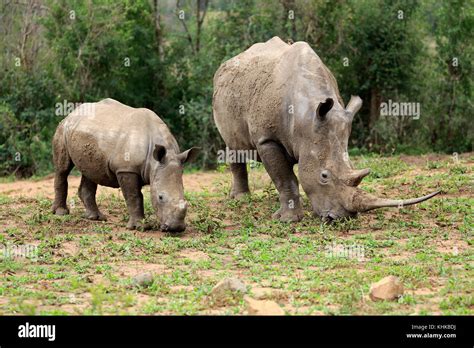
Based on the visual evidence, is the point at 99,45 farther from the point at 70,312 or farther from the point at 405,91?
the point at 70,312

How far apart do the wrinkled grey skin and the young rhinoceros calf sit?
1.40m

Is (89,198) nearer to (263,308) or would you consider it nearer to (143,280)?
(143,280)

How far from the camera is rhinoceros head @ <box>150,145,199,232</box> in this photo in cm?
1155

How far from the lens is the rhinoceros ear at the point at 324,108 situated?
11.7m

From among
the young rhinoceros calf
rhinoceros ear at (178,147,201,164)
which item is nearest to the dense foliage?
the young rhinoceros calf

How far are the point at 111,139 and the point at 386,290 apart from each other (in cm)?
562

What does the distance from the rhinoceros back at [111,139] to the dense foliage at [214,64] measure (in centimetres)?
931

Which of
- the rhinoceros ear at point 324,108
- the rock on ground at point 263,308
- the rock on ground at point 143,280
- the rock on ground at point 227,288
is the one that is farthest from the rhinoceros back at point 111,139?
the rock on ground at point 263,308

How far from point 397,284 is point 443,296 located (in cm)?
50

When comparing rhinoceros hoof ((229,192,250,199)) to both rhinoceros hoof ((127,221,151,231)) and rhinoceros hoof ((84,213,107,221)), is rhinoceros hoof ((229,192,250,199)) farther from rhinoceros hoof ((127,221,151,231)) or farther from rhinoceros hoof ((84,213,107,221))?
rhinoceros hoof ((127,221,151,231))

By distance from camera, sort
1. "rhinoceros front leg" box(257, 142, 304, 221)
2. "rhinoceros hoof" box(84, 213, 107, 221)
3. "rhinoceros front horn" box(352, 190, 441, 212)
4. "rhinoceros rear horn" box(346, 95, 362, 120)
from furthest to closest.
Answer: "rhinoceros hoof" box(84, 213, 107, 221)
"rhinoceros front leg" box(257, 142, 304, 221)
"rhinoceros rear horn" box(346, 95, 362, 120)
"rhinoceros front horn" box(352, 190, 441, 212)

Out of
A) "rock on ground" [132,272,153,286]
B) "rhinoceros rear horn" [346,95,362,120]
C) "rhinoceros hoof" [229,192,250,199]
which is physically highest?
"rhinoceros rear horn" [346,95,362,120]

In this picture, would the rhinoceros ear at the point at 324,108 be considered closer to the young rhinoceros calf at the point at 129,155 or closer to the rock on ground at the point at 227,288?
the young rhinoceros calf at the point at 129,155

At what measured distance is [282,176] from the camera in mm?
12852
